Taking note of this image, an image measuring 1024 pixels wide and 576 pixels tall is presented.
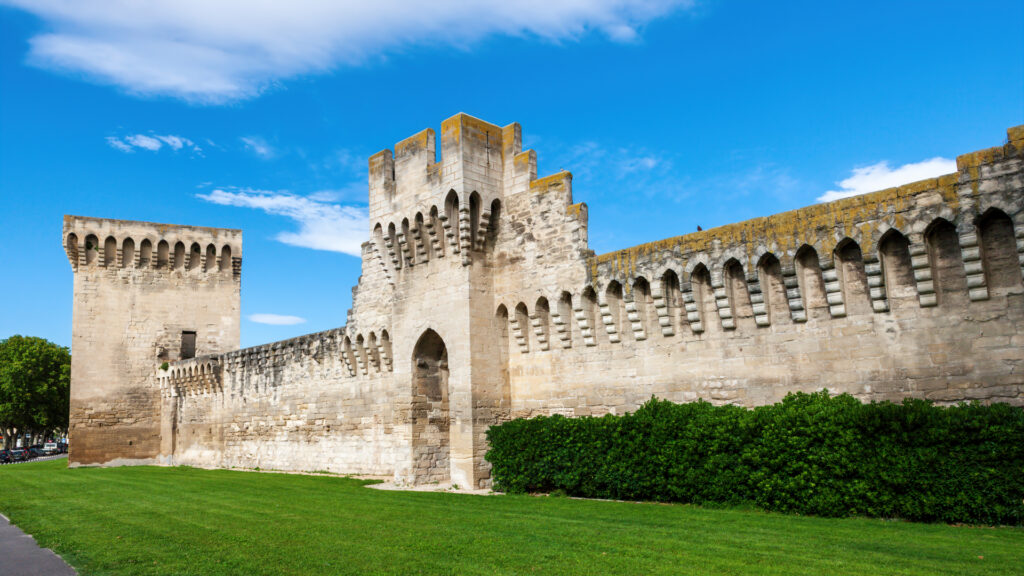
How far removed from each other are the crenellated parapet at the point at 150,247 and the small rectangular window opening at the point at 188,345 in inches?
114

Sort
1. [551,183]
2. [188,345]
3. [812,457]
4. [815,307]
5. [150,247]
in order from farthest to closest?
1. [188,345]
2. [150,247]
3. [551,183]
4. [815,307]
5. [812,457]

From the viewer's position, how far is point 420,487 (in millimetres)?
17453

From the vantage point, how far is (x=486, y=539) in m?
9.38

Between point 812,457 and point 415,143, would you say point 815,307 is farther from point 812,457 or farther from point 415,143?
point 415,143

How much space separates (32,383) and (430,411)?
44284mm

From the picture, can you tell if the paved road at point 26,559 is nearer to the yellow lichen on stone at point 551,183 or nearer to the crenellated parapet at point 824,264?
the crenellated parapet at point 824,264

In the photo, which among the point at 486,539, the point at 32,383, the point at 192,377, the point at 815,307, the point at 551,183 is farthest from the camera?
the point at 32,383

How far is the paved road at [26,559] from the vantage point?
8.10 metres

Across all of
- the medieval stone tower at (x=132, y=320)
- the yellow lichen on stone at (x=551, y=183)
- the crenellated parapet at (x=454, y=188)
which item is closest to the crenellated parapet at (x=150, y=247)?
the medieval stone tower at (x=132, y=320)

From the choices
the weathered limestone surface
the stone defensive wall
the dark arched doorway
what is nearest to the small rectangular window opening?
the weathered limestone surface

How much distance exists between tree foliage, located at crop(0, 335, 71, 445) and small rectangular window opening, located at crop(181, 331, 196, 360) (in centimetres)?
2374

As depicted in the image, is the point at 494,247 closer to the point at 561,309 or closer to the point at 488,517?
the point at 561,309

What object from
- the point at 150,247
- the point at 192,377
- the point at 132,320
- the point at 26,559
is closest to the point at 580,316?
the point at 26,559

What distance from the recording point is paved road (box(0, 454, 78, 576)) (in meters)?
8.10
